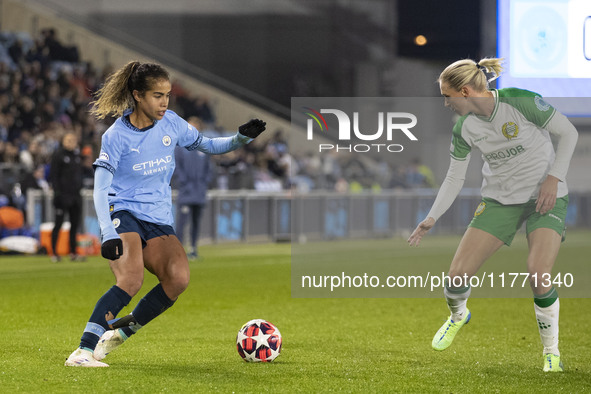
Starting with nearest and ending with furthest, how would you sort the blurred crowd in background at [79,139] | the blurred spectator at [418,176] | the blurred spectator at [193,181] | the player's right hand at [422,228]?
the player's right hand at [422,228], the blurred spectator at [193,181], the blurred crowd in background at [79,139], the blurred spectator at [418,176]

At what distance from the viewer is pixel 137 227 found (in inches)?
229

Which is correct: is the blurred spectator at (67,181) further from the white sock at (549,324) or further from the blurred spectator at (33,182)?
the white sock at (549,324)

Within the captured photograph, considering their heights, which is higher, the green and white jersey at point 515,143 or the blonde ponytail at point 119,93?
the blonde ponytail at point 119,93

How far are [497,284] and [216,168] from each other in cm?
983

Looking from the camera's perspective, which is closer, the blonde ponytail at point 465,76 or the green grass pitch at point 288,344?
the green grass pitch at point 288,344

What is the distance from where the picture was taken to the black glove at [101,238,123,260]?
5402mm

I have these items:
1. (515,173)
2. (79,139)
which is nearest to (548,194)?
(515,173)

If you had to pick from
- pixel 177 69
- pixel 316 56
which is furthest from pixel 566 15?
pixel 316 56

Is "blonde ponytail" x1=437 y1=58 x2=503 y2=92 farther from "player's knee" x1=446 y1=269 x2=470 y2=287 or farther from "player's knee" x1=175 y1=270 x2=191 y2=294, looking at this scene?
"player's knee" x1=175 y1=270 x2=191 y2=294

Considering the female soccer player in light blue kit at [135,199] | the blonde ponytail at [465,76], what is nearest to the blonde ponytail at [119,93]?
the female soccer player in light blue kit at [135,199]

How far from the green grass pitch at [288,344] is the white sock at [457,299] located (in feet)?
0.97

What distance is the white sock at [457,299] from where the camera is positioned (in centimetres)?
629

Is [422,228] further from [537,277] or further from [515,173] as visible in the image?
[537,277]

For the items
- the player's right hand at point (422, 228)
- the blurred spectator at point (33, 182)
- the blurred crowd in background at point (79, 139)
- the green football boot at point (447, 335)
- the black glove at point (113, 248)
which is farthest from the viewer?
the blurred crowd in background at point (79, 139)
